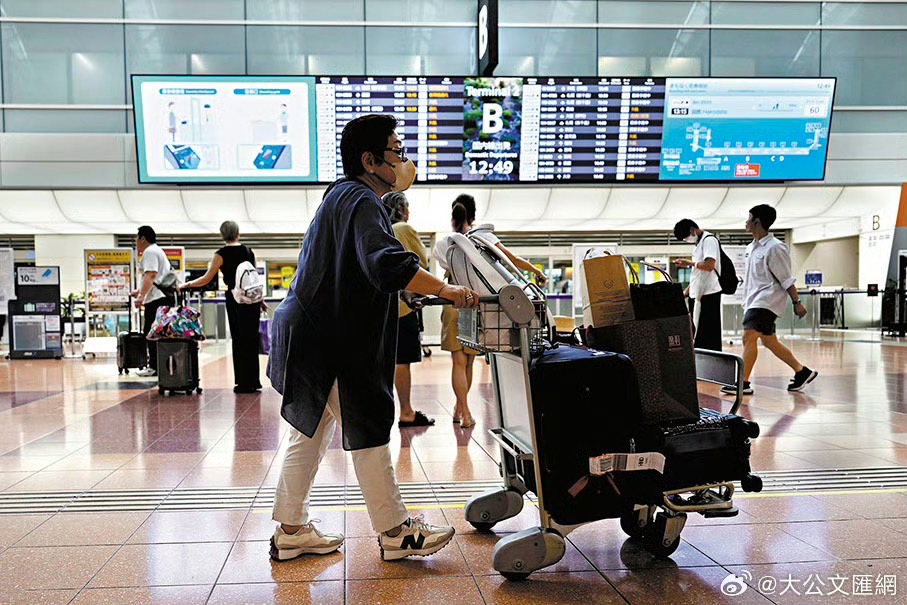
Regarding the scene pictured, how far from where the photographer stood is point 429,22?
13.4 metres

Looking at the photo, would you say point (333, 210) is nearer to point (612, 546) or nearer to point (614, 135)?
point (612, 546)

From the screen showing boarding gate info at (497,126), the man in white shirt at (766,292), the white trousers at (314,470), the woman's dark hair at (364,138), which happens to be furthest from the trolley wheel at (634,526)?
the screen showing boarding gate info at (497,126)

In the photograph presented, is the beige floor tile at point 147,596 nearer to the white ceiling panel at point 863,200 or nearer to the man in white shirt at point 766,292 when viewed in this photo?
the man in white shirt at point 766,292

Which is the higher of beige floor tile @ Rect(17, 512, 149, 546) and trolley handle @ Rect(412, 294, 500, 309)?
trolley handle @ Rect(412, 294, 500, 309)

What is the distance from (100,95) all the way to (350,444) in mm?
12373

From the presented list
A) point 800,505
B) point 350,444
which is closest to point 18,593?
point 350,444

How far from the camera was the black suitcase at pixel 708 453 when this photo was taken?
2.72 metres

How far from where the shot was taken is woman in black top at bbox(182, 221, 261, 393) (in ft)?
25.8

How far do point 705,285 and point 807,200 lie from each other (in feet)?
31.5

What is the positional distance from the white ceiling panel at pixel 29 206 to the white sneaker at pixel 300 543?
1369 centimetres

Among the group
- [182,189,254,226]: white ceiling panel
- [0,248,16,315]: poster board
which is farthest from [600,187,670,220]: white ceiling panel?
[0,248,16,315]: poster board

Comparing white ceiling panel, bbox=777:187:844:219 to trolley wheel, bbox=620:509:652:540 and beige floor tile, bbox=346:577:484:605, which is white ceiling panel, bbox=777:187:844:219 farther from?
beige floor tile, bbox=346:577:484:605

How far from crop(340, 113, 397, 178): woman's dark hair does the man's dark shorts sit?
214 inches

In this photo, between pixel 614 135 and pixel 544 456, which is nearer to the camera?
pixel 544 456
